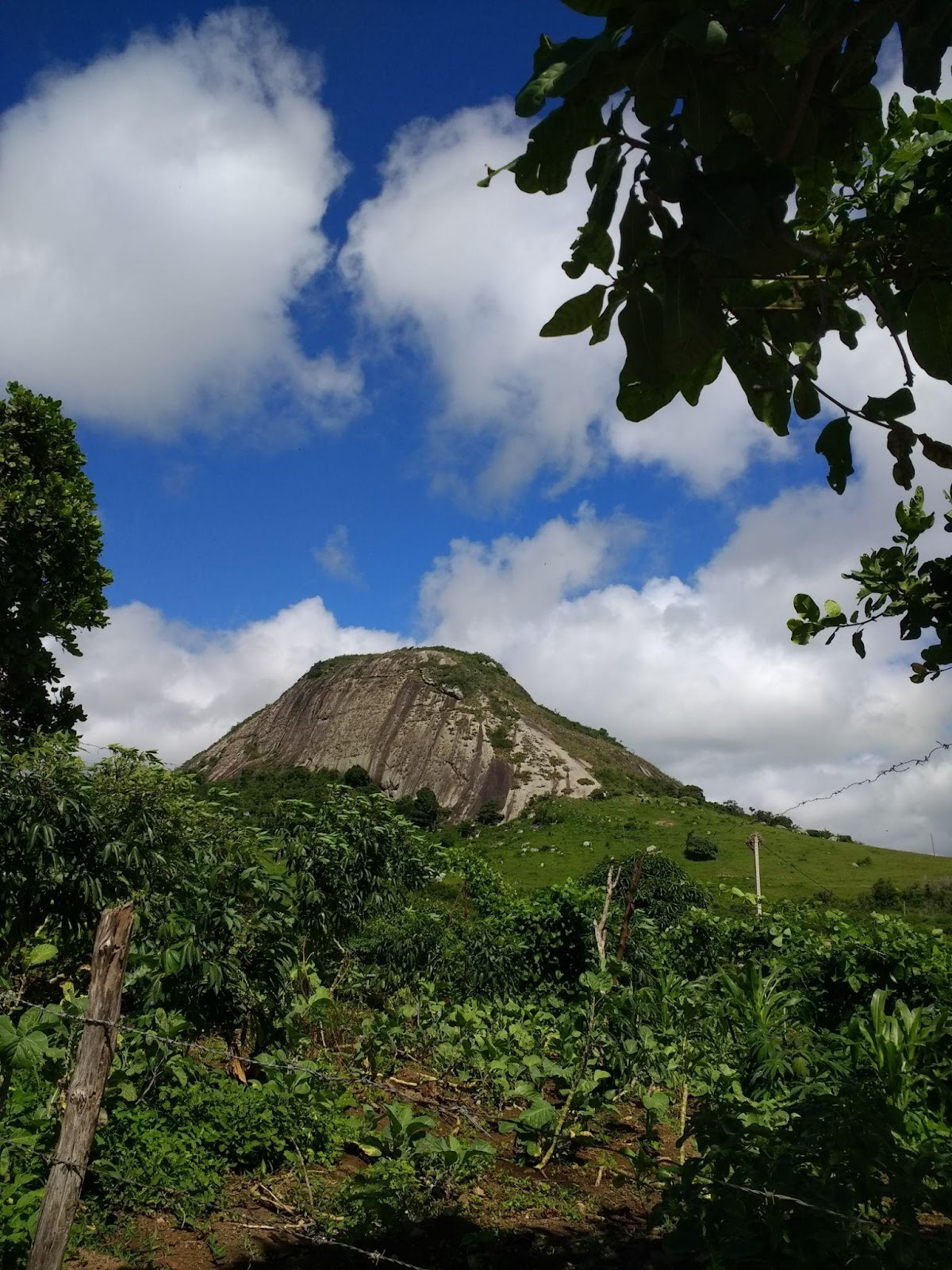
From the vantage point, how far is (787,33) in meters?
1.06

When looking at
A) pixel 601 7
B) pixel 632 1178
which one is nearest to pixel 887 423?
pixel 601 7

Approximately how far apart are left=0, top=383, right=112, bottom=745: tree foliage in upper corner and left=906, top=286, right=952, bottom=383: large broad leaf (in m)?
10.7

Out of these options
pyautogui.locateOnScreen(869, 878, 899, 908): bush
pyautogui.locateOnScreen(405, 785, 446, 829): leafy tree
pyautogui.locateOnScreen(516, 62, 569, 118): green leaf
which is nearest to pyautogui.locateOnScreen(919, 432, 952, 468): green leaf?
pyautogui.locateOnScreen(516, 62, 569, 118): green leaf

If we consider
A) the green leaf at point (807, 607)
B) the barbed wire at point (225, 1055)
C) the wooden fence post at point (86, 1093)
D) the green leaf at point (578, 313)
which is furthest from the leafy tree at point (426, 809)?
the green leaf at point (578, 313)

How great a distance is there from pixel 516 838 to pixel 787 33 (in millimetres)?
53191

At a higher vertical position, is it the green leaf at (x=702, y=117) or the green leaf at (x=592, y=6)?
the green leaf at (x=592, y=6)

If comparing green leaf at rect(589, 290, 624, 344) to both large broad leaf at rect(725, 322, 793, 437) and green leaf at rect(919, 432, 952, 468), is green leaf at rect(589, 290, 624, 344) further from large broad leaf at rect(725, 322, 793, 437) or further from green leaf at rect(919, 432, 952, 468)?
green leaf at rect(919, 432, 952, 468)

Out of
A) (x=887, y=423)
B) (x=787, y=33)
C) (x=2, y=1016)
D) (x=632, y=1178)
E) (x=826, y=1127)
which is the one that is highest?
(x=787, y=33)

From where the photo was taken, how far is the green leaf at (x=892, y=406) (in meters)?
1.39

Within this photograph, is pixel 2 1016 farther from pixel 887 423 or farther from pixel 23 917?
pixel 23 917

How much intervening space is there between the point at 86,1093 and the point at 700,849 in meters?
42.5

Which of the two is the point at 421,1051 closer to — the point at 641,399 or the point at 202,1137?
the point at 202,1137

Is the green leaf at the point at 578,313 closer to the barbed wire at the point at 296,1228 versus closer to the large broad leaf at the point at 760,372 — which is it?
the large broad leaf at the point at 760,372

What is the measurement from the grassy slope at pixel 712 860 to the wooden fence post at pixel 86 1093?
31661mm
